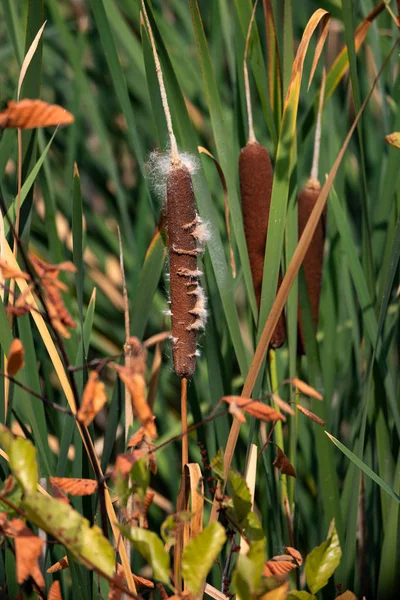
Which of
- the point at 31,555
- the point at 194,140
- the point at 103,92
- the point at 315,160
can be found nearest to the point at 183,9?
the point at 103,92

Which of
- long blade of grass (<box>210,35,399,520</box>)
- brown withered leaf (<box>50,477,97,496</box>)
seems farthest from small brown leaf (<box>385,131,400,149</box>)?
brown withered leaf (<box>50,477,97,496</box>)

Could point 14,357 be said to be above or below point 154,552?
above

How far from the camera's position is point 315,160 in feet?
3.56

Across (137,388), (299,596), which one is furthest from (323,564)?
(137,388)

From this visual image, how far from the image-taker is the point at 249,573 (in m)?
0.58

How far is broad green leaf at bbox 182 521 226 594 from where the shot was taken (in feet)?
1.89

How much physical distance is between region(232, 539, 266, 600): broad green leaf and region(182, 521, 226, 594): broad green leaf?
0.9 inches

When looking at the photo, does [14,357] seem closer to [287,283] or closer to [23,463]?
[23,463]

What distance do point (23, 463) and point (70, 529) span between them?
0.06 meters

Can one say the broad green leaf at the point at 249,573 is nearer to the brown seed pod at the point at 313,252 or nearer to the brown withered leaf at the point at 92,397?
the brown withered leaf at the point at 92,397

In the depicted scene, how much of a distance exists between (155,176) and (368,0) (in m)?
0.65

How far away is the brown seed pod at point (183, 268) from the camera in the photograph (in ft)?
2.60

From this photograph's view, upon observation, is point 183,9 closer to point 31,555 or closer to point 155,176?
point 155,176

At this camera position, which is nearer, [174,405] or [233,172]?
[233,172]
